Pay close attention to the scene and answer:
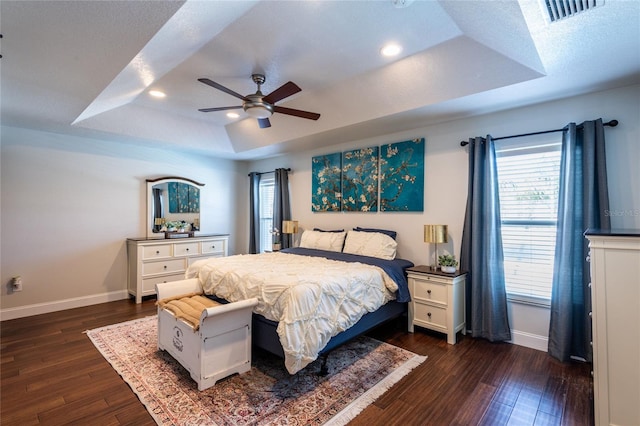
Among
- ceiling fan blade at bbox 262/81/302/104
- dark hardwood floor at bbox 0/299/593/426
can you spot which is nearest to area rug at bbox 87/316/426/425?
dark hardwood floor at bbox 0/299/593/426

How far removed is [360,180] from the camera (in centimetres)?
432

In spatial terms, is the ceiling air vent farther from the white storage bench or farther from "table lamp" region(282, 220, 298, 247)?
"table lamp" region(282, 220, 298, 247)

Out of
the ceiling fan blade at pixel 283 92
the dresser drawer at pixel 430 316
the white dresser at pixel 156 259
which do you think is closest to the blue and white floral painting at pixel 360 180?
the dresser drawer at pixel 430 316

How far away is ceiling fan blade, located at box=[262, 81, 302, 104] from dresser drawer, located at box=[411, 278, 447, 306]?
7.67 ft

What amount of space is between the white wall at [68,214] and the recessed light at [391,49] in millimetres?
4097

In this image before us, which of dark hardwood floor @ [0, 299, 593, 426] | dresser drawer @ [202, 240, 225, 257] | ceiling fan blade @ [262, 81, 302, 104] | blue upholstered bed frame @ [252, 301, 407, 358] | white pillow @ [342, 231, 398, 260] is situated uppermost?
ceiling fan blade @ [262, 81, 302, 104]

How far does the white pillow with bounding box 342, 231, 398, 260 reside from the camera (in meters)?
3.69

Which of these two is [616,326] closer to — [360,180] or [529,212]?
[529,212]

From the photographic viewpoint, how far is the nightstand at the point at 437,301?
3016mm

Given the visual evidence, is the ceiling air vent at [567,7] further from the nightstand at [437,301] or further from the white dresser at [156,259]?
the white dresser at [156,259]

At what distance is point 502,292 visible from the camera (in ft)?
10.0

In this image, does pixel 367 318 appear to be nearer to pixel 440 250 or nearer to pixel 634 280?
pixel 440 250

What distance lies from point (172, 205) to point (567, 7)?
5.42 meters

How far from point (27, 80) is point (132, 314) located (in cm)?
282
